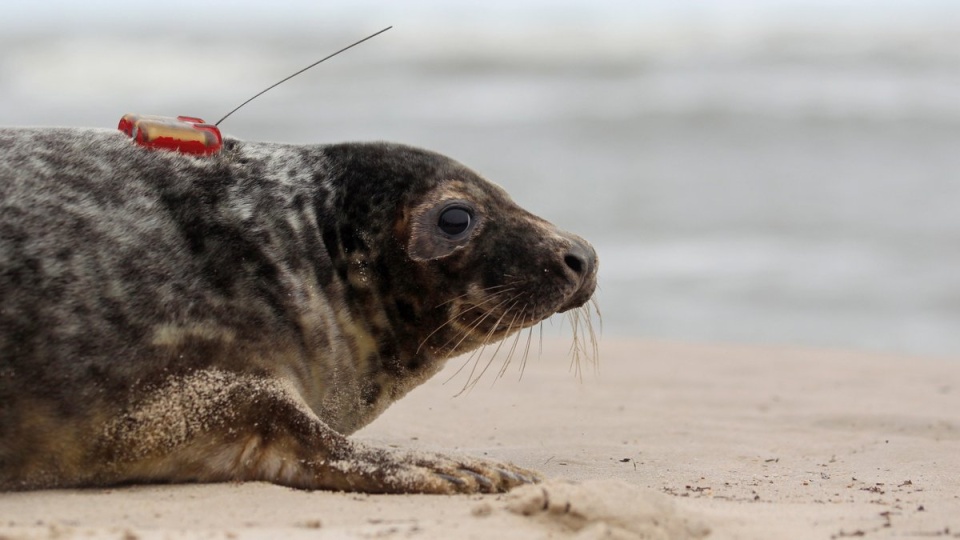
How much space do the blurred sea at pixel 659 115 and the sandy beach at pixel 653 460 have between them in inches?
92.2

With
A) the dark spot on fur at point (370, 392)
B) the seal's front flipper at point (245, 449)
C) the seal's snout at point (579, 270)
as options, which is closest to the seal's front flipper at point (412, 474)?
→ the seal's front flipper at point (245, 449)

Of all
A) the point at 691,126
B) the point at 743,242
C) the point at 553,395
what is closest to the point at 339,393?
the point at 553,395

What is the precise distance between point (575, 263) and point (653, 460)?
99 cm

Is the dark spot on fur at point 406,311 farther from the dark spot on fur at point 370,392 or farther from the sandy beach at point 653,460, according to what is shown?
the sandy beach at point 653,460

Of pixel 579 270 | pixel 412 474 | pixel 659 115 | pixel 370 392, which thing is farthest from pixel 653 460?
pixel 659 115

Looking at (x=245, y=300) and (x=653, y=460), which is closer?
(x=245, y=300)

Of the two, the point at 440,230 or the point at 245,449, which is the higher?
the point at 440,230

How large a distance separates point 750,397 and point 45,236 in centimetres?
433

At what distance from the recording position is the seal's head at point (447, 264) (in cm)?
471

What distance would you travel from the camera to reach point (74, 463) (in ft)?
13.1

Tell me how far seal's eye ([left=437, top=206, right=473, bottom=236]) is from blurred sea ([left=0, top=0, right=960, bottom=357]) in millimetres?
5751

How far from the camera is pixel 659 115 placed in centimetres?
2045

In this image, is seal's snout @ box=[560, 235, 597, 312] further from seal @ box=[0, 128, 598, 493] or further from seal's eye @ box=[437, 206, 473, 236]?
seal's eye @ box=[437, 206, 473, 236]

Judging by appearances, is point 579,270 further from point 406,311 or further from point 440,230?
point 406,311
